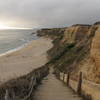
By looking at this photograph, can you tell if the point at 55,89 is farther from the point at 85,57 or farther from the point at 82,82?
the point at 85,57

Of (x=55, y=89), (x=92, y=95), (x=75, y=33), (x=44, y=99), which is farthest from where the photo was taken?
(x=75, y=33)

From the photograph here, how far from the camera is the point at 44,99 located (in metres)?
10.9

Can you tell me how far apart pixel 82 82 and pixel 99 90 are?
6.46 feet

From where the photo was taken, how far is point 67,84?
14766 millimetres

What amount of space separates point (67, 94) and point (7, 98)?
4.92 metres

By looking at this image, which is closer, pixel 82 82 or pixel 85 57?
pixel 82 82

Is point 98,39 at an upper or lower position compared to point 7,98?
upper

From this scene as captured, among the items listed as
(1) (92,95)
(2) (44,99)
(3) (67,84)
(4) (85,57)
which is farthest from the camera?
(4) (85,57)

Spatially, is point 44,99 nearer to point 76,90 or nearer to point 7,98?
point 76,90

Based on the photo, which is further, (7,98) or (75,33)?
(75,33)

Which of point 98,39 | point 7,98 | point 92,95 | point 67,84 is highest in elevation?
point 98,39

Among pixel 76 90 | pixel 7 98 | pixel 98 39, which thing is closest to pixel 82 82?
pixel 76 90

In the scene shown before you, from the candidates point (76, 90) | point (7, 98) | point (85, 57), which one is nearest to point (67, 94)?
point (76, 90)

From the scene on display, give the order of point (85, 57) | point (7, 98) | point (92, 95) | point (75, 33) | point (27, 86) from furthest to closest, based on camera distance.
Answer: point (75, 33), point (85, 57), point (27, 86), point (92, 95), point (7, 98)
